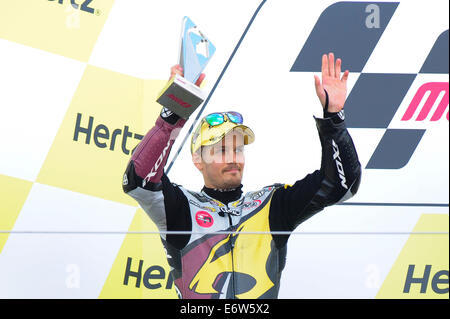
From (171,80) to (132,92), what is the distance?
1.58ft

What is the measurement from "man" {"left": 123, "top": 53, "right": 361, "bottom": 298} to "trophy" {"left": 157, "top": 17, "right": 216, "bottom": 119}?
27 mm

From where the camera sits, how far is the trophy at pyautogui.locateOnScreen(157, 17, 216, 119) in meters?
1.60

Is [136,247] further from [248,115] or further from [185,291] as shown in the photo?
[248,115]

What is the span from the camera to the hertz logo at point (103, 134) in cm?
203

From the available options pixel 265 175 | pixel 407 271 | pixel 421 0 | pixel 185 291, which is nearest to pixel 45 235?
pixel 185 291

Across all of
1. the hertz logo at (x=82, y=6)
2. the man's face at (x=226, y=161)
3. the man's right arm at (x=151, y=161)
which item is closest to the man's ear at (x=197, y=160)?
the man's face at (x=226, y=161)

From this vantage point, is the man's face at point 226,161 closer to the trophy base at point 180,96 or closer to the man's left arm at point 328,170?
the man's left arm at point 328,170

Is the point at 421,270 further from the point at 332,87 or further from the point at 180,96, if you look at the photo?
the point at 180,96

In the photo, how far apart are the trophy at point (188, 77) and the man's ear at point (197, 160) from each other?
26cm

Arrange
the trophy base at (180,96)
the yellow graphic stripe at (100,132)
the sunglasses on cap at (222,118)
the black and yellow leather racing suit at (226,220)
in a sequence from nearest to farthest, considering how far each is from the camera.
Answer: the trophy base at (180,96), the black and yellow leather racing suit at (226,220), the sunglasses on cap at (222,118), the yellow graphic stripe at (100,132)

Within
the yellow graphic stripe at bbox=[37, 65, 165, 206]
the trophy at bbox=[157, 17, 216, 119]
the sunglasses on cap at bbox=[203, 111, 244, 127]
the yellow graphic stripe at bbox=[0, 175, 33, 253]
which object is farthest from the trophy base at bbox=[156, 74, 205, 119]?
the yellow graphic stripe at bbox=[0, 175, 33, 253]

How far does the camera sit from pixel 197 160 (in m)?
1.91

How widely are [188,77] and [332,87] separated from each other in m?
0.32

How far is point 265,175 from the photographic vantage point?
205cm
